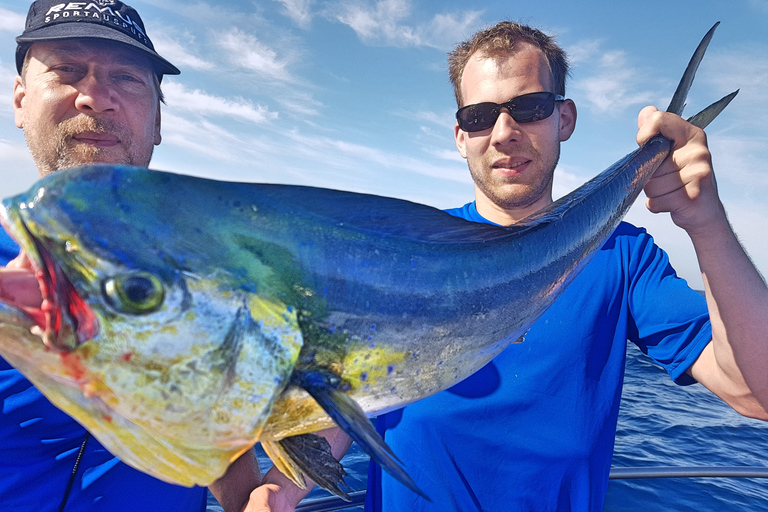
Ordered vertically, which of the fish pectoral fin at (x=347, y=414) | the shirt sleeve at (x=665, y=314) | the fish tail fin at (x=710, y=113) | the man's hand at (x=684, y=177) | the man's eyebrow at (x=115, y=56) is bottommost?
the fish pectoral fin at (x=347, y=414)

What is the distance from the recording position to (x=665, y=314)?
7.94ft

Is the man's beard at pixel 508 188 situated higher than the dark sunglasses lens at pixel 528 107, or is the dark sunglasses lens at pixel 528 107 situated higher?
the dark sunglasses lens at pixel 528 107

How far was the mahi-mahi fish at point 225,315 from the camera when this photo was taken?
3.26 feet

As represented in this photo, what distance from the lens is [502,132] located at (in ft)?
8.89

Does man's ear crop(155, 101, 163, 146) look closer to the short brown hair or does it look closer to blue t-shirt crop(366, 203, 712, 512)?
the short brown hair

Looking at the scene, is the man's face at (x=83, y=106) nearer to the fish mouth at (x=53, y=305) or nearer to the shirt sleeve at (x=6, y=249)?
the shirt sleeve at (x=6, y=249)

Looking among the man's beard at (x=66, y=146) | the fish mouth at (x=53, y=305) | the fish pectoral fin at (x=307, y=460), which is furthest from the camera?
the man's beard at (x=66, y=146)

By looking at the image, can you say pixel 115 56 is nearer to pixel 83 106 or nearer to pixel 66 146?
pixel 83 106

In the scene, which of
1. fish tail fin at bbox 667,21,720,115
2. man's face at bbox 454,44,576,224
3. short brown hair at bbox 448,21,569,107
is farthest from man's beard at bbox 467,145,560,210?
fish tail fin at bbox 667,21,720,115

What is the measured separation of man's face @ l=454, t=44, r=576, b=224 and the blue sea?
174 inches

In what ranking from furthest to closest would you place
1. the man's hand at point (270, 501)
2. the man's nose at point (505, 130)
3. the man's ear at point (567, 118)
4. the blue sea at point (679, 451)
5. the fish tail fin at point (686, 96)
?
1. the blue sea at point (679, 451)
2. the man's ear at point (567, 118)
3. the man's nose at point (505, 130)
4. the fish tail fin at point (686, 96)
5. the man's hand at point (270, 501)

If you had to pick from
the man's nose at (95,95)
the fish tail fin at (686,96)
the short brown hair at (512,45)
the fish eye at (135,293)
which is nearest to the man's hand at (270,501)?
the fish eye at (135,293)

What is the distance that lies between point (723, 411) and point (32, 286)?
650 inches

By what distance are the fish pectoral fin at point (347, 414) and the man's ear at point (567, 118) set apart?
2629 mm
